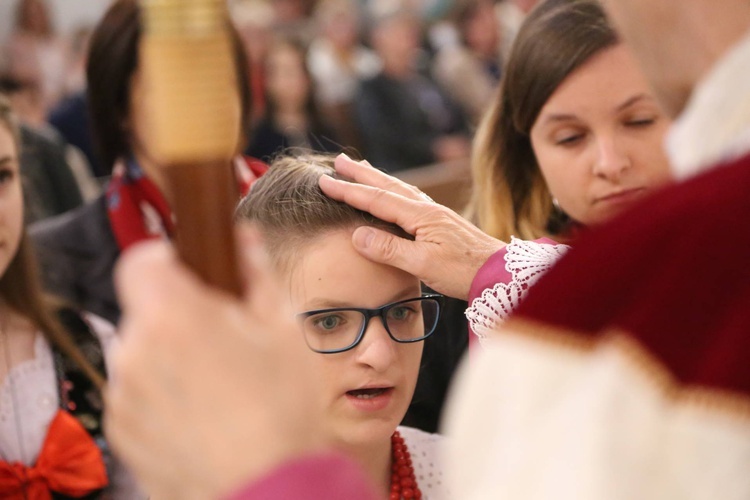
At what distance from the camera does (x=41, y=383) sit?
6.07ft

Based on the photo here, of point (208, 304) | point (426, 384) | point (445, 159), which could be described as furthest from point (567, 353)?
point (445, 159)

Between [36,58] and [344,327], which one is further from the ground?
[36,58]

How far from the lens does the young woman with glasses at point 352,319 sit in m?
1.44

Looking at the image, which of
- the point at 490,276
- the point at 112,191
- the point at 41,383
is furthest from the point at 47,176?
the point at 490,276

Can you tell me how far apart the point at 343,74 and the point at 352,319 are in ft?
17.2

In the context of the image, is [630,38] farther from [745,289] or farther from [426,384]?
[426,384]

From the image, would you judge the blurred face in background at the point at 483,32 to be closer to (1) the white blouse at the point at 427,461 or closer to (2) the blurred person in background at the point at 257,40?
(2) the blurred person in background at the point at 257,40

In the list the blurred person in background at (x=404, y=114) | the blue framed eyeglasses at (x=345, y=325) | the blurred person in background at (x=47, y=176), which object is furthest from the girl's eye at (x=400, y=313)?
the blurred person in background at (x=404, y=114)

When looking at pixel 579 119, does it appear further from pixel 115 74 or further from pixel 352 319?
pixel 115 74

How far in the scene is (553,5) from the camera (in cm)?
192

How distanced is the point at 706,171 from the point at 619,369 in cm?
12

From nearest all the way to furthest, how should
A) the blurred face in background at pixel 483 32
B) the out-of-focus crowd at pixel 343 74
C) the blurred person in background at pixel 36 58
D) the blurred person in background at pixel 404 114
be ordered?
the out-of-focus crowd at pixel 343 74, the blurred person in background at pixel 36 58, the blurred person in background at pixel 404 114, the blurred face in background at pixel 483 32

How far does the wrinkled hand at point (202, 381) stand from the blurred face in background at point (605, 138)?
122 cm

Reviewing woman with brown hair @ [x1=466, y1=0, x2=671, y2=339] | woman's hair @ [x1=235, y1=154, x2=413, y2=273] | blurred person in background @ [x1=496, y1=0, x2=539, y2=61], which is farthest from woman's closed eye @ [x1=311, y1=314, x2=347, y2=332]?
blurred person in background @ [x1=496, y1=0, x2=539, y2=61]
